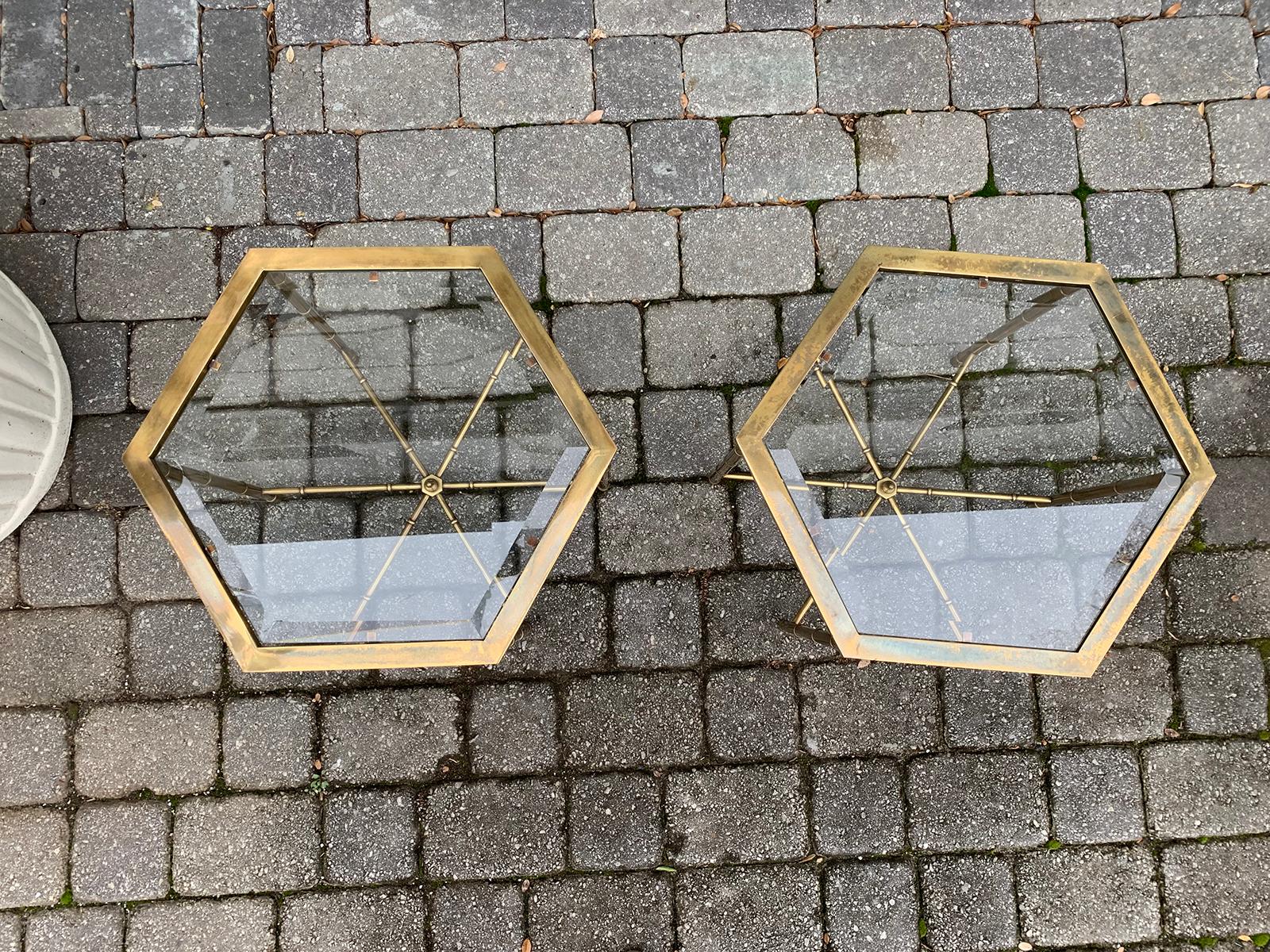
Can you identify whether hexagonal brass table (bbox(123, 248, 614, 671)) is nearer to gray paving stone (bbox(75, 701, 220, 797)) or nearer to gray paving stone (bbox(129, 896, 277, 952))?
gray paving stone (bbox(75, 701, 220, 797))

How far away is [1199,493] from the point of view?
7.74 feet

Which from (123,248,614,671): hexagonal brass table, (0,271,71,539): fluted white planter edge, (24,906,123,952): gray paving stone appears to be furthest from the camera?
(24,906,123,952): gray paving stone

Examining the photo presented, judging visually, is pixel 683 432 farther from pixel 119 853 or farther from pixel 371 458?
pixel 119 853

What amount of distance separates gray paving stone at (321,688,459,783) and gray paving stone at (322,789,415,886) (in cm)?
7

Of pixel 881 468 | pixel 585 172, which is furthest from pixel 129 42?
pixel 881 468

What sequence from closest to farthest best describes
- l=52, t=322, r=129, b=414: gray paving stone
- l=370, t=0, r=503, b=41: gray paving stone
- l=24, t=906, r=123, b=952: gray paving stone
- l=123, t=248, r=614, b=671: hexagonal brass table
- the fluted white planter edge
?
1. l=123, t=248, r=614, b=671: hexagonal brass table
2. the fluted white planter edge
3. l=24, t=906, r=123, b=952: gray paving stone
4. l=52, t=322, r=129, b=414: gray paving stone
5. l=370, t=0, r=503, b=41: gray paving stone

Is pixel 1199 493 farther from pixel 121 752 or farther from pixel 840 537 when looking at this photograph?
pixel 121 752

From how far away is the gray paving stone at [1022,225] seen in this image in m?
3.05

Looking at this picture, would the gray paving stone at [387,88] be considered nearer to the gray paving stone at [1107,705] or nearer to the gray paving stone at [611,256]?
the gray paving stone at [611,256]

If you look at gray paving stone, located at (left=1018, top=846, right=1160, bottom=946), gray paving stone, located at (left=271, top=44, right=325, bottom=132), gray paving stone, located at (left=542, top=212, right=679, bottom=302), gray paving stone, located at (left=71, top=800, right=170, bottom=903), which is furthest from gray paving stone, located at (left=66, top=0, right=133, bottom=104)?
gray paving stone, located at (left=1018, top=846, right=1160, bottom=946)

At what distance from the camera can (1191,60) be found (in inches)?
122

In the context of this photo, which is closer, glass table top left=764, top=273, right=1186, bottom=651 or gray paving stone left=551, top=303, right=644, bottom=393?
glass table top left=764, top=273, right=1186, bottom=651

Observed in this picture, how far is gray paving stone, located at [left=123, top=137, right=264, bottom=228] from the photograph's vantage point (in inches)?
118

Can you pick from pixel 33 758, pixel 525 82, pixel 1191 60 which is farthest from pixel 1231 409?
pixel 33 758
